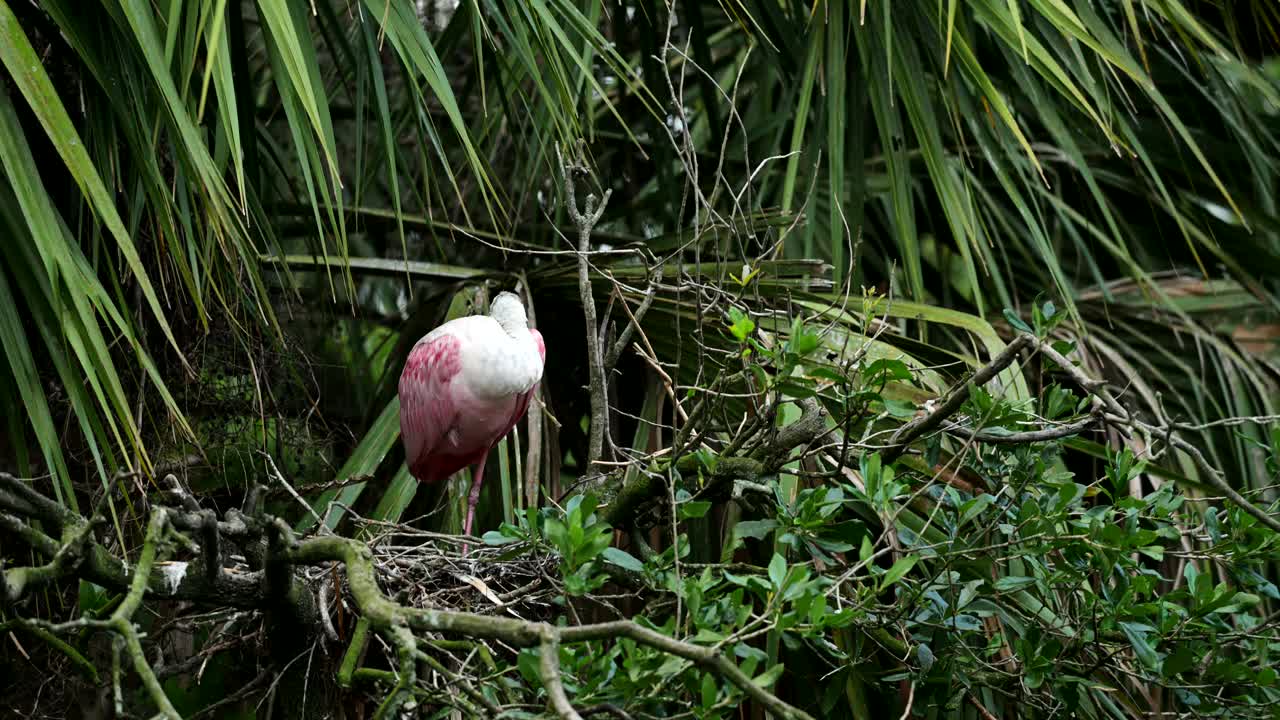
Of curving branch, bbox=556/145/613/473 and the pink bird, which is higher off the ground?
curving branch, bbox=556/145/613/473

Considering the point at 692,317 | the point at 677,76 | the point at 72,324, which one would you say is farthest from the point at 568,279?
the point at 72,324

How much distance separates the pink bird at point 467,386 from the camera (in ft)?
9.81

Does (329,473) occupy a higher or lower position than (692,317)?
lower

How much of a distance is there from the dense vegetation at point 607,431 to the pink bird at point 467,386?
0.10 m

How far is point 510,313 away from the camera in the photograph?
2973mm

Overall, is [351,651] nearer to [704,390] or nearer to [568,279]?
[704,390]

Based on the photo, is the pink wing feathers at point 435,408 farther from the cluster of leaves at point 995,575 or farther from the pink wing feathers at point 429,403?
the cluster of leaves at point 995,575

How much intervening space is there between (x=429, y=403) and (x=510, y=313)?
1.01ft

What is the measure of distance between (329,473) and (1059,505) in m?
1.92

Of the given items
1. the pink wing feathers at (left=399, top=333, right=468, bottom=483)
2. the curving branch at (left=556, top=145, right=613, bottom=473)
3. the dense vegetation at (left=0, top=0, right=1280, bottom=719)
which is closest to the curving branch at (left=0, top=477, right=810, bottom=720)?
the dense vegetation at (left=0, top=0, right=1280, bottom=719)

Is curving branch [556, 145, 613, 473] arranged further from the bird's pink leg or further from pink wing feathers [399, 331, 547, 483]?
the bird's pink leg

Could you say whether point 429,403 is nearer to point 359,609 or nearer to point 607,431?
point 607,431

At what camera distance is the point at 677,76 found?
3.97m

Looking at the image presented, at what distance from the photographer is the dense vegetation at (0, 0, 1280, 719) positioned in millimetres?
1677
